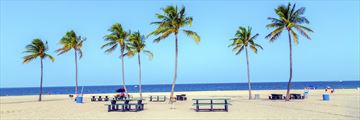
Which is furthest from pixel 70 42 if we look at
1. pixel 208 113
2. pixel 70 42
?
pixel 208 113

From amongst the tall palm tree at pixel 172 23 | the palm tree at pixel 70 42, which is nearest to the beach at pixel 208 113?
the tall palm tree at pixel 172 23

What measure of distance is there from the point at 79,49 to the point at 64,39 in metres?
2.61

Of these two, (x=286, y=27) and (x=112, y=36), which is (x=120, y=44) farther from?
(x=286, y=27)

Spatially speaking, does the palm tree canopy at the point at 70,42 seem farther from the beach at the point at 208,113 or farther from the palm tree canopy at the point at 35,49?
the beach at the point at 208,113

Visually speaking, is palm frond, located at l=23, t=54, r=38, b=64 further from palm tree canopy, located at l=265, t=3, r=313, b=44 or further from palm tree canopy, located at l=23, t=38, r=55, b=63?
palm tree canopy, located at l=265, t=3, r=313, b=44

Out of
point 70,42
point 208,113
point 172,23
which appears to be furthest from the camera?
point 70,42

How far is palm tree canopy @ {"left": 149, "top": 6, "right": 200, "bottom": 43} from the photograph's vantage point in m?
36.8

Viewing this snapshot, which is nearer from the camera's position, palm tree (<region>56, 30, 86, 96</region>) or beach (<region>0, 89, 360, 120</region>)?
beach (<region>0, 89, 360, 120</region>)

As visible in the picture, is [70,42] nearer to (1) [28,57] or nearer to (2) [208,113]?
(1) [28,57]

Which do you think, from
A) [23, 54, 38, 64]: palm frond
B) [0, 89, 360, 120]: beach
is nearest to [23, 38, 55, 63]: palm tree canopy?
[23, 54, 38, 64]: palm frond

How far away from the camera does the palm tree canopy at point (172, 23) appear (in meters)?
36.8

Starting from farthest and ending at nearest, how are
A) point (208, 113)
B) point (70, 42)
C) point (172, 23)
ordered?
point (70, 42), point (172, 23), point (208, 113)

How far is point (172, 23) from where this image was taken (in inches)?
1460

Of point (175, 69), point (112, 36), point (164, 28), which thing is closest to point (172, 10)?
point (164, 28)
